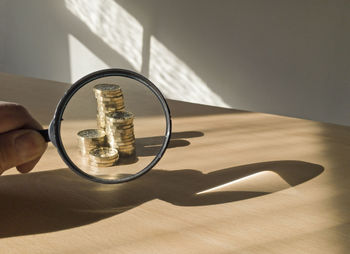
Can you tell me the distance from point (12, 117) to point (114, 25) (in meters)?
2.76

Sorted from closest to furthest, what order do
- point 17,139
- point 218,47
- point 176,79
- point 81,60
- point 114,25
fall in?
point 17,139, point 218,47, point 176,79, point 114,25, point 81,60

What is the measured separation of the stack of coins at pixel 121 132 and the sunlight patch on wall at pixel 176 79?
7.21 feet

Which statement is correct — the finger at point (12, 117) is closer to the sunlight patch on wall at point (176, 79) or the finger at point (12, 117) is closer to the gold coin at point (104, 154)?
the gold coin at point (104, 154)

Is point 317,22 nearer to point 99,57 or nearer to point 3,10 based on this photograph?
point 99,57

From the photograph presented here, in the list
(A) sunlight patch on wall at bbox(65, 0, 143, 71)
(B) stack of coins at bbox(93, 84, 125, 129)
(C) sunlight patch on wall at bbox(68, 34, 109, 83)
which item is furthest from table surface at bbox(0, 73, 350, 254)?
(C) sunlight patch on wall at bbox(68, 34, 109, 83)

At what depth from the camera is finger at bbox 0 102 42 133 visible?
597 millimetres

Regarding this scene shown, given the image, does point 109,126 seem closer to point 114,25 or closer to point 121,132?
point 121,132

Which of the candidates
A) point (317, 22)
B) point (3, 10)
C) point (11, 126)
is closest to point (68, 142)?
point (11, 126)

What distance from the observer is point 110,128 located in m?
0.65

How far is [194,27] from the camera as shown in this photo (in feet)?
9.48

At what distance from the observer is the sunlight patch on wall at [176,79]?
2922 mm

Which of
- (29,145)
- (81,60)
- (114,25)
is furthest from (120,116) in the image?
(81,60)

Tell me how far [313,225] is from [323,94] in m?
2.01

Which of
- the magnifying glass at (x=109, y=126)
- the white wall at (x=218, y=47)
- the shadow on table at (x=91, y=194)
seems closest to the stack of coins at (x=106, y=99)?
the magnifying glass at (x=109, y=126)
